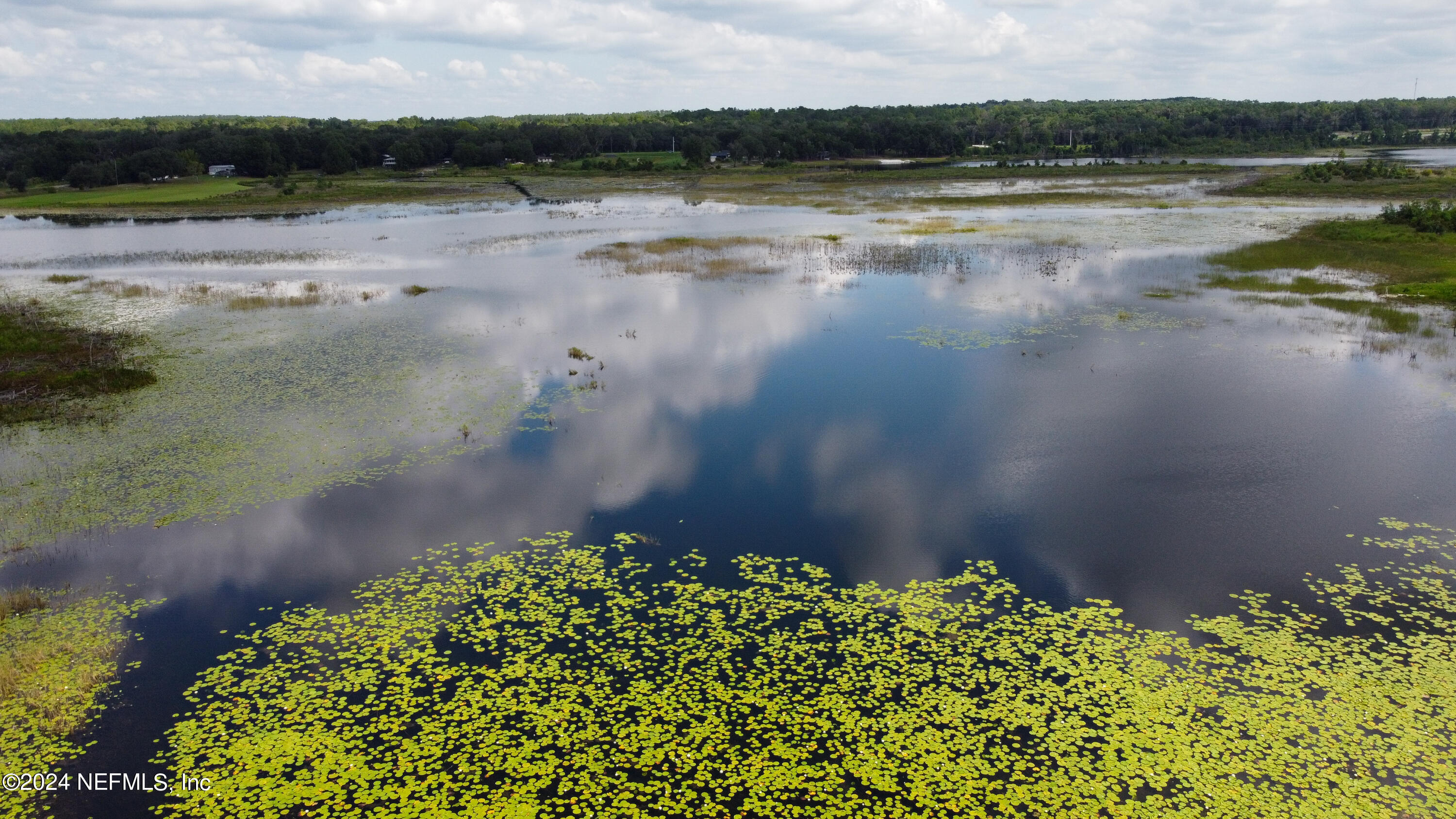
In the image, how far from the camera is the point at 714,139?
5566 inches

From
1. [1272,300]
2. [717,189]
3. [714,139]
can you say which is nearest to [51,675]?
[1272,300]

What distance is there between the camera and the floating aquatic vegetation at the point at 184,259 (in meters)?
45.7

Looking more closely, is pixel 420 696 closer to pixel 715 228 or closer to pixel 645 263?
pixel 645 263

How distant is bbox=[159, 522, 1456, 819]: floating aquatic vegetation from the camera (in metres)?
9.42

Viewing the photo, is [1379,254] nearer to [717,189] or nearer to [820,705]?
[820,705]

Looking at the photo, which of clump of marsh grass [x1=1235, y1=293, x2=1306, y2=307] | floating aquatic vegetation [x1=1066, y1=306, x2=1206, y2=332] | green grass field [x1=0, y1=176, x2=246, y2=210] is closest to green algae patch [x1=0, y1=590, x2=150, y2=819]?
floating aquatic vegetation [x1=1066, y1=306, x2=1206, y2=332]

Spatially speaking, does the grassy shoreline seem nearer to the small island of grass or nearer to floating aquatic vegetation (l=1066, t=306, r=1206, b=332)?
the small island of grass

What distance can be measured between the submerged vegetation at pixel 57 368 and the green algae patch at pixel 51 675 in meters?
10.9

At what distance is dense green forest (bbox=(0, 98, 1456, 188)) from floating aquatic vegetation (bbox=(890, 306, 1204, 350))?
316 feet

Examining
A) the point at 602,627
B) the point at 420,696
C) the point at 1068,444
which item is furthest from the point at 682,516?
the point at 1068,444

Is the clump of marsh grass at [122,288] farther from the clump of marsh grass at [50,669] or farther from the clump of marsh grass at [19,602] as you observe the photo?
the clump of marsh grass at [50,669]

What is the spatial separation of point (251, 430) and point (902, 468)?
1487 centimetres

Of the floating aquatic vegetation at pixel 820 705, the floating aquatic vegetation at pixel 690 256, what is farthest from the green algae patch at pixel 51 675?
the floating aquatic vegetation at pixel 690 256

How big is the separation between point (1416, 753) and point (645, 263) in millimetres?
37085
